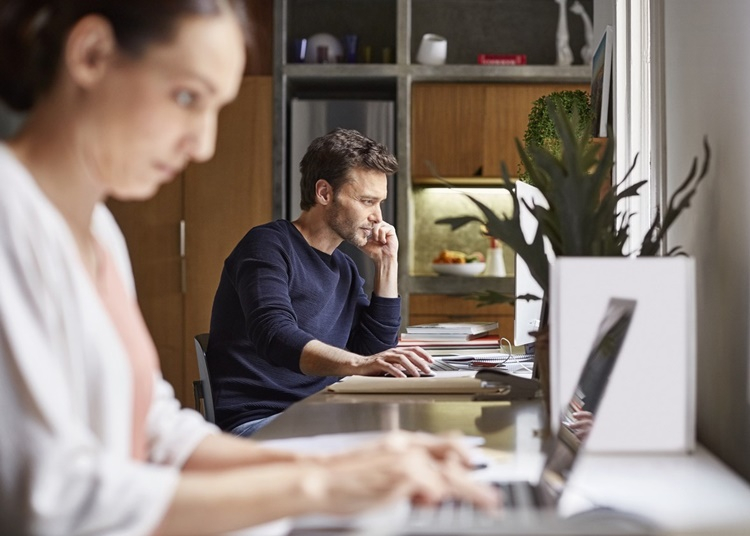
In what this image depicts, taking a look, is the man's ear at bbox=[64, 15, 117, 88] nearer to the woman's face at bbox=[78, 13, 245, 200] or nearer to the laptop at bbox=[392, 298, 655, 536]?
the woman's face at bbox=[78, 13, 245, 200]

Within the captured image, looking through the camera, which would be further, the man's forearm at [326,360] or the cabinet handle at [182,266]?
the cabinet handle at [182,266]

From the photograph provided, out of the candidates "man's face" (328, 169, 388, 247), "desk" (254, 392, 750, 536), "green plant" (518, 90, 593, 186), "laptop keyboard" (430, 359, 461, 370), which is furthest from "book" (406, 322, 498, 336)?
"desk" (254, 392, 750, 536)

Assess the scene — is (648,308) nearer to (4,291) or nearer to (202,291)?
(4,291)

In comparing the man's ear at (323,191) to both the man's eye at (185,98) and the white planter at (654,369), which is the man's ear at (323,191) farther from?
the man's eye at (185,98)

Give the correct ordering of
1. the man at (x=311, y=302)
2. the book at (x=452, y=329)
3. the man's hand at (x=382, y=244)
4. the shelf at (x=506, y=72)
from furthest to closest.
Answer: the shelf at (x=506, y=72) < the book at (x=452, y=329) < the man's hand at (x=382, y=244) < the man at (x=311, y=302)

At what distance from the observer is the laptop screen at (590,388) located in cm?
119

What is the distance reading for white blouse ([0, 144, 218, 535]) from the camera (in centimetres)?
68

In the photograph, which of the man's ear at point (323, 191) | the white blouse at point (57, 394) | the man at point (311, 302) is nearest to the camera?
the white blouse at point (57, 394)

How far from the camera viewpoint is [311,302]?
2.75m

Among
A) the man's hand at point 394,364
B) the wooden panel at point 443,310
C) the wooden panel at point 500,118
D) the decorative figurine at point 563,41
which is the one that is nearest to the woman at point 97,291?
the man's hand at point 394,364

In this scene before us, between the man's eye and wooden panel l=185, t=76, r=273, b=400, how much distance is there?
175 inches

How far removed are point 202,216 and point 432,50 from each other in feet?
5.05

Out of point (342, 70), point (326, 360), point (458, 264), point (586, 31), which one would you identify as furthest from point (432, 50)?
point (326, 360)

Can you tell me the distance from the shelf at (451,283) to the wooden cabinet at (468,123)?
1.84 ft
